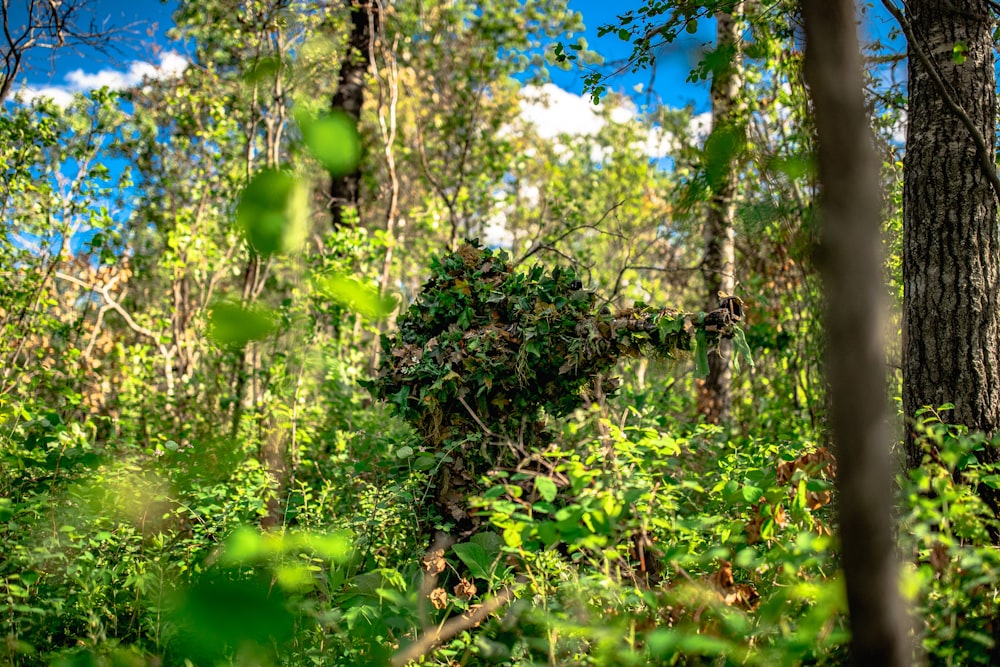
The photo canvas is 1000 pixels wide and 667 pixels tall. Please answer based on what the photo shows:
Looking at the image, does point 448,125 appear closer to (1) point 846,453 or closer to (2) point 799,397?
(2) point 799,397

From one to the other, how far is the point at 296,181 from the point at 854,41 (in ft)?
3.69

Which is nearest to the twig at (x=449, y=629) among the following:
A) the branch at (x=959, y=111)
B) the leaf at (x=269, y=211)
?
the leaf at (x=269, y=211)

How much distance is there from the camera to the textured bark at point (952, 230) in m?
3.20

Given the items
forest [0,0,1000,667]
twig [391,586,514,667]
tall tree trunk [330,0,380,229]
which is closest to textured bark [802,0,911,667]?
forest [0,0,1000,667]

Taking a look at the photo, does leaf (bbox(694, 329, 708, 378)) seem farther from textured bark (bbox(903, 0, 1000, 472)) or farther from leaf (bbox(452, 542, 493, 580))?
leaf (bbox(452, 542, 493, 580))

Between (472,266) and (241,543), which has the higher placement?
(472,266)

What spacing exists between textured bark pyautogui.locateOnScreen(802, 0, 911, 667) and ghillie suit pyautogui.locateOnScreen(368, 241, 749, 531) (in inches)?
81.4

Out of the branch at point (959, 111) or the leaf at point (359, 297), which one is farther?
the branch at point (959, 111)

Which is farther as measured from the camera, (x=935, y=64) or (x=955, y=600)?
(x=935, y=64)

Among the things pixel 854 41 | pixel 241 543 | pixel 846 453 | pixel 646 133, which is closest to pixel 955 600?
pixel 846 453

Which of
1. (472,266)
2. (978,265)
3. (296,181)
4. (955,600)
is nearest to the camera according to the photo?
(296,181)

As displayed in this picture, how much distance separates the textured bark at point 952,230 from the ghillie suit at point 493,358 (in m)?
1.21

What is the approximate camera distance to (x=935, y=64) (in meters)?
3.40

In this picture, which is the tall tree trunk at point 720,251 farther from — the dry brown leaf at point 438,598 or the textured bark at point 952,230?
the dry brown leaf at point 438,598
